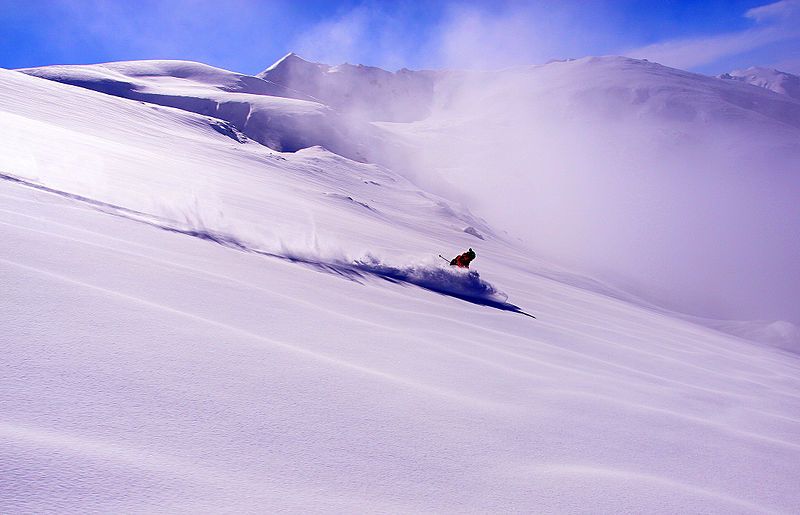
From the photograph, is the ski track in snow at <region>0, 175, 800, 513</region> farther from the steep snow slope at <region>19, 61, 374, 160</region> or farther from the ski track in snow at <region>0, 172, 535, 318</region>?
the steep snow slope at <region>19, 61, 374, 160</region>

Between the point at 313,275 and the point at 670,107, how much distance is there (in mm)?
88870

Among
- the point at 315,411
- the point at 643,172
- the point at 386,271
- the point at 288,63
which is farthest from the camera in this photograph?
the point at 288,63

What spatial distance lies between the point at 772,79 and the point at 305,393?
16609 cm

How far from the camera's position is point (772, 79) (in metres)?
132

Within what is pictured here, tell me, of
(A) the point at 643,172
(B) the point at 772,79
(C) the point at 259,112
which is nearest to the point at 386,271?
(C) the point at 259,112

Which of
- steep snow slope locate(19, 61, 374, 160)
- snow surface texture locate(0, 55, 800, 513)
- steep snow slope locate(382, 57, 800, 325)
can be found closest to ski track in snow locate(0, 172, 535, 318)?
snow surface texture locate(0, 55, 800, 513)

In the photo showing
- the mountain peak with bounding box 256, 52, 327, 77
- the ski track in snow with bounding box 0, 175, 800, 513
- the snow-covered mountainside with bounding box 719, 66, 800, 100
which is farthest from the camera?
the snow-covered mountainside with bounding box 719, 66, 800, 100

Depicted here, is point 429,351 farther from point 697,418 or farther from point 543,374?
point 697,418

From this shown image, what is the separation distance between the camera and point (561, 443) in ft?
5.40

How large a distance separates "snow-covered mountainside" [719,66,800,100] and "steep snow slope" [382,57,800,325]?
4299 centimetres

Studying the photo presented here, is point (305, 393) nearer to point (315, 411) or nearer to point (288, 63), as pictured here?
point (315, 411)

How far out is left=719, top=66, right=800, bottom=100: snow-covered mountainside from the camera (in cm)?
11980

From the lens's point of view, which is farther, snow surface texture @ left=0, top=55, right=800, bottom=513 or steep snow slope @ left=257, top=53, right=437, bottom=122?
steep snow slope @ left=257, top=53, right=437, bottom=122

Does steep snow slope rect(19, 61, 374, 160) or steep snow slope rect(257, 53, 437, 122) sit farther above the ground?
steep snow slope rect(257, 53, 437, 122)
